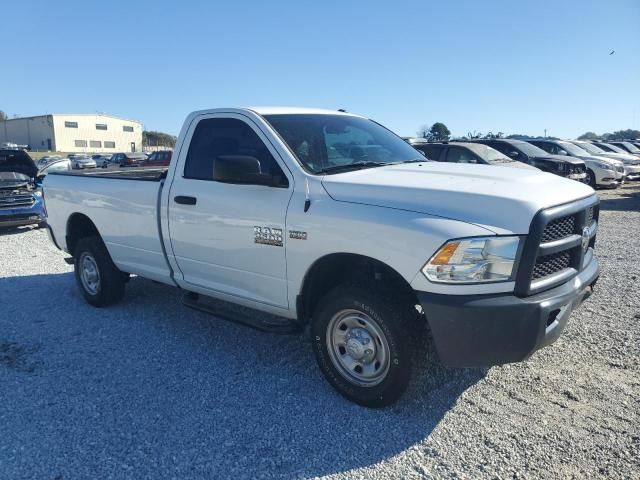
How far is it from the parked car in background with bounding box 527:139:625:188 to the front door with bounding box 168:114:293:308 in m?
16.1

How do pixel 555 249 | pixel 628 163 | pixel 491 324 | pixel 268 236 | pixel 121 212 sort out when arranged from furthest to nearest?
1. pixel 628 163
2. pixel 121 212
3. pixel 268 236
4. pixel 555 249
5. pixel 491 324

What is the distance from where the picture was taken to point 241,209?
3.95 metres

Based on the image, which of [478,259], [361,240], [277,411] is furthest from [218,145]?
[478,259]

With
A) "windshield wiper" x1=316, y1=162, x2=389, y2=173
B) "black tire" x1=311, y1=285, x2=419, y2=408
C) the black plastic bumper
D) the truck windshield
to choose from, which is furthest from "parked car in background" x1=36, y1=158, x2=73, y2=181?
the black plastic bumper

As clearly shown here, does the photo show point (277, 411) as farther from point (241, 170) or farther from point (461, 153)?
point (461, 153)

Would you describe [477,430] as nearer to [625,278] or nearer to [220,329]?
[220,329]

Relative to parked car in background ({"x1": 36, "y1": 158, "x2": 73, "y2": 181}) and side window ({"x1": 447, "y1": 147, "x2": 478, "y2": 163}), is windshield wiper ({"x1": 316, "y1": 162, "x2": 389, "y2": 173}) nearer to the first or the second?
side window ({"x1": 447, "y1": 147, "x2": 478, "y2": 163})

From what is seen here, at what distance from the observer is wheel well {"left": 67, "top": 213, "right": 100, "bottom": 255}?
607 centimetres

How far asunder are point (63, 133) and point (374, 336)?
96159 millimetres

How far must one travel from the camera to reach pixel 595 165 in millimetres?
17859

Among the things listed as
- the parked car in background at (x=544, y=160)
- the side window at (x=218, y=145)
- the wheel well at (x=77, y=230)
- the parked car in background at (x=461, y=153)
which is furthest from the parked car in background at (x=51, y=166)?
the parked car in background at (x=544, y=160)

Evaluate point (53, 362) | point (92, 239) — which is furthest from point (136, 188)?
point (53, 362)

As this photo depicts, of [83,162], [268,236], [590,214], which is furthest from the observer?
[83,162]

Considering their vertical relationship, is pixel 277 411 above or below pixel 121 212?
below
